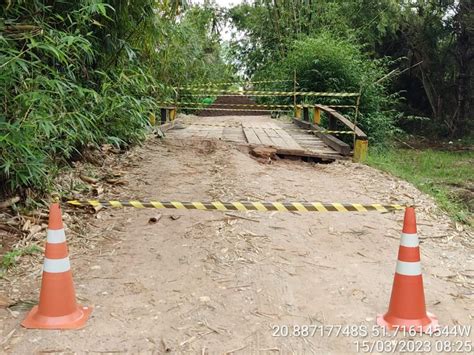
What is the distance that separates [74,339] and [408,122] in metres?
20.2

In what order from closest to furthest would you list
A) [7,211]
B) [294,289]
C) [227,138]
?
[294,289] < [7,211] < [227,138]

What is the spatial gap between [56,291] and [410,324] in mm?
1928

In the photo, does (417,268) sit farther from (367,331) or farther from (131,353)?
(131,353)

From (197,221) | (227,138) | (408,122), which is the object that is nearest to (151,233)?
(197,221)

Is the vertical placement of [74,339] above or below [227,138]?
below

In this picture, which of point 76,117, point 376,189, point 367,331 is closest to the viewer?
point 367,331

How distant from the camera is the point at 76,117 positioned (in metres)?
4.13

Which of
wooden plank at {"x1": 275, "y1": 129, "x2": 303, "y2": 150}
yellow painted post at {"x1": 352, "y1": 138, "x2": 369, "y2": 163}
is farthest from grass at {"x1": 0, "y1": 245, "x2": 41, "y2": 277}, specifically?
yellow painted post at {"x1": 352, "y1": 138, "x2": 369, "y2": 163}

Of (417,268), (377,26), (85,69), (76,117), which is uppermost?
(377,26)

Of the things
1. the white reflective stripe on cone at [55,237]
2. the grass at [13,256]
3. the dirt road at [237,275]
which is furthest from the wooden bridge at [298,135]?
the white reflective stripe on cone at [55,237]

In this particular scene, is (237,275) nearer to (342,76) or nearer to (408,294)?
(408,294)

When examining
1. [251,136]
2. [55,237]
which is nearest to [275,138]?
[251,136]

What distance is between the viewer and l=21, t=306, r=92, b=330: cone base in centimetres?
263

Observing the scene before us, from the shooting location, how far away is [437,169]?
42.4 ft
